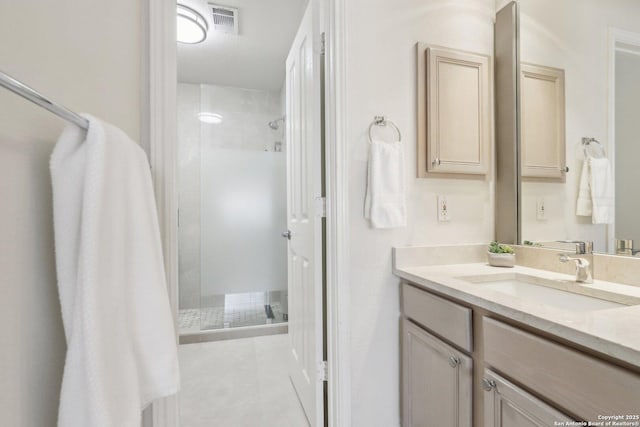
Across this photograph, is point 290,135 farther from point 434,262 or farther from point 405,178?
point 434,262

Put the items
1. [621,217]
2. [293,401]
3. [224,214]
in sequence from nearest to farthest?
[621,217] → [293,401] → [224,214]

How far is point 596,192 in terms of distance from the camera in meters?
1.22

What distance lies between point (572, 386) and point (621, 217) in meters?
0.82

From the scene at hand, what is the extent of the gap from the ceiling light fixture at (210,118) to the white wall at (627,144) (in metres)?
3.02

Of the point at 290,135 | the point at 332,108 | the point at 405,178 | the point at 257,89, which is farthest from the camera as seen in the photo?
the point at 257,89

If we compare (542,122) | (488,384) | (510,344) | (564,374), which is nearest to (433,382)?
(488,384)

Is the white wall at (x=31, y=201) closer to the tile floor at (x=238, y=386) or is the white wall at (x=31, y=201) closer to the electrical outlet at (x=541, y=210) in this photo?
the tile floor at (x=238, y=386)

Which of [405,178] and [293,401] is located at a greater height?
[405,178]

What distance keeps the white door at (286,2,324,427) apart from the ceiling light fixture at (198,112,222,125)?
144 cm

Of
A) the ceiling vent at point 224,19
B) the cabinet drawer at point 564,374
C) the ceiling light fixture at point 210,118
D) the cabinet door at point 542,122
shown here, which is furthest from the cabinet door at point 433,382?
the ceiling light fixture at point 210,118

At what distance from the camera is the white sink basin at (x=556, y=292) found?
1.00 m

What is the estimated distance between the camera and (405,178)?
4.72 ft

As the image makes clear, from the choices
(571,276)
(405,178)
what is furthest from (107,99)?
(571,276)

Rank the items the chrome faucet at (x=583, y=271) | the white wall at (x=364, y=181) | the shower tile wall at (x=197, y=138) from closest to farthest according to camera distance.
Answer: the chrome faucet at (x=583, y=271) < the white wall at (x=364, y=181) < the shower tile wall at (x=197, y=138)
